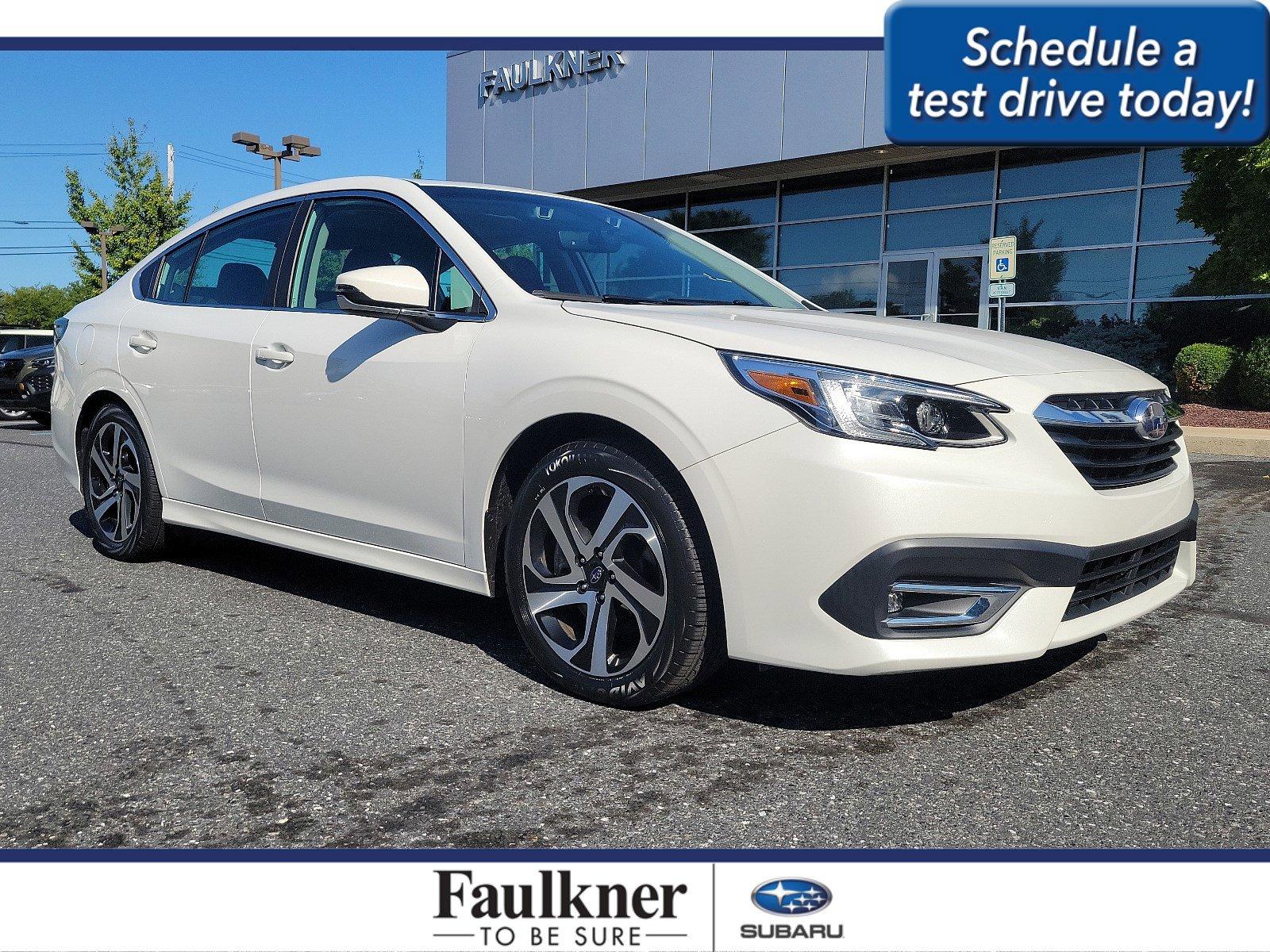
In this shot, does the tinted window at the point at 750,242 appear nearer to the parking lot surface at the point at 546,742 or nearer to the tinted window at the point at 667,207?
the tinted window at the point at 667,207

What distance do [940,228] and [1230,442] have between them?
771 cm

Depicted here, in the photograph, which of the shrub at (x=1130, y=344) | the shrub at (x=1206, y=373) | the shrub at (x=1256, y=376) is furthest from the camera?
the shrub at (x=1130, y=344)

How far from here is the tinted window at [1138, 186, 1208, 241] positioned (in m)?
16.0

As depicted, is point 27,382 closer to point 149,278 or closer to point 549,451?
point 149,278

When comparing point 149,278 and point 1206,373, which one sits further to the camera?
point 1206,373

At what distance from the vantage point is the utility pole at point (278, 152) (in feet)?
69.1

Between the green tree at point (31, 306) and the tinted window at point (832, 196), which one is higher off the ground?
the tinted window at point (832, 196)

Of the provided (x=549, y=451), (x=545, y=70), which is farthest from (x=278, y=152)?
(x=549, y=451)

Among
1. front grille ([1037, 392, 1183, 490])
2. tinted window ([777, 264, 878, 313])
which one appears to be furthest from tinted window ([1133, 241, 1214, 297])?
front grille ([1037, 392, 1183, 490])

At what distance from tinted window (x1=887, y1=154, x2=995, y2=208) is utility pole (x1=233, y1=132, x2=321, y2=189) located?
11195 mm

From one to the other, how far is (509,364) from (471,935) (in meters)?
1.75

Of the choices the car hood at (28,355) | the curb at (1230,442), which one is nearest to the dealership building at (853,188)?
the curb at (1230,442)

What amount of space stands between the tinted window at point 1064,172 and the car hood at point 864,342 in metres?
14.8

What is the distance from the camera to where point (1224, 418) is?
14234 millimetres
